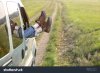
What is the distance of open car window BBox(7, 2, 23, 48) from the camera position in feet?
19.0

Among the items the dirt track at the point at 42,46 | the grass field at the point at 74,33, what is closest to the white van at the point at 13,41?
the grass field at the point at 74,33

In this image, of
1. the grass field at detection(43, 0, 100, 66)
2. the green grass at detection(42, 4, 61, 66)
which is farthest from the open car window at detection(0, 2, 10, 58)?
the green grass at detection(42, 4, 61, 66)

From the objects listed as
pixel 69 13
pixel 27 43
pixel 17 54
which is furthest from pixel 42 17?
pixel 69 13

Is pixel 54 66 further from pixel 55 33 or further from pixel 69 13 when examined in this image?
pixel 69 13

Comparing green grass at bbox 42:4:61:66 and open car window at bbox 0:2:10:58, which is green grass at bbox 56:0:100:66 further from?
open car window at bbox 0:2:10:58

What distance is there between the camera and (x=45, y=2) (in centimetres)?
732

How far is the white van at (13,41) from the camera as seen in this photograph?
17.9 feet

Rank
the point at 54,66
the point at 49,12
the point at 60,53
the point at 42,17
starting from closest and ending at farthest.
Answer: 1. the point at 54,66
2. the point at 42,17
3. the point at 60,53
4. the point at 49,12

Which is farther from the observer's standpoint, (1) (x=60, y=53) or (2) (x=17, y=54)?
(1) (x=60, y=53)

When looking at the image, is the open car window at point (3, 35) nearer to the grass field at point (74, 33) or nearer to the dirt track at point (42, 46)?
the grass field at point (74, 33)

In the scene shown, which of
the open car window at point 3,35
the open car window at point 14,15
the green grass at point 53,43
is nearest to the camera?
the open car window at point 3,35

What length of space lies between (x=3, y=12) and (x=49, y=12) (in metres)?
2.33

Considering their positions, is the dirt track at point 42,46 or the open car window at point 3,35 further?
the dirt track at point 42,46

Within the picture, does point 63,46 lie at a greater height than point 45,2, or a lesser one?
lesser
